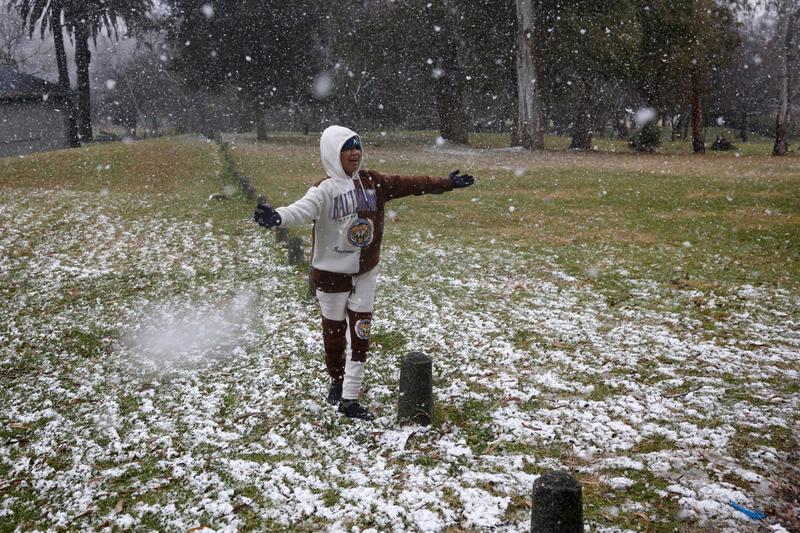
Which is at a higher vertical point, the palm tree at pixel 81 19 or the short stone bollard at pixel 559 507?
the palm tree at pixel 81 19

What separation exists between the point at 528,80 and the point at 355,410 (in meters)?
29.1

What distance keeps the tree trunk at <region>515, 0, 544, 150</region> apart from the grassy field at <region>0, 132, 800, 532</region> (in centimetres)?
1941

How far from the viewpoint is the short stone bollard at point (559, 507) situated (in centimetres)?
304

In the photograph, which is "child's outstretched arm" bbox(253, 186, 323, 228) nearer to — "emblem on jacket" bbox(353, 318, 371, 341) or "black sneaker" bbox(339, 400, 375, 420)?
"emblem on jacket" bbox(353, 318, 371, 341)

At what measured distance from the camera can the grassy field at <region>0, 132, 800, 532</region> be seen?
3918 millimetres

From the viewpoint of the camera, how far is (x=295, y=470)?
168 inches

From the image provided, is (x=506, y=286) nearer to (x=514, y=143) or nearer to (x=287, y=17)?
(x=514, y=143)

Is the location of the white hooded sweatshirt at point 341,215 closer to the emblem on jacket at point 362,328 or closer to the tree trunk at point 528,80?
the emblem on jacket at point 362,328

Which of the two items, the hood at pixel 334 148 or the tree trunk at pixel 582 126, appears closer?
the hood at pixel 334 148

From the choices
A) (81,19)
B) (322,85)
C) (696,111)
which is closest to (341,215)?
(696,111)

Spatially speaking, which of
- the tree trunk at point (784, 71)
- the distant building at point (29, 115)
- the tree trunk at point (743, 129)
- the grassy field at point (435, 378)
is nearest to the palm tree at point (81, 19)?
the distant building at point (29, 115)

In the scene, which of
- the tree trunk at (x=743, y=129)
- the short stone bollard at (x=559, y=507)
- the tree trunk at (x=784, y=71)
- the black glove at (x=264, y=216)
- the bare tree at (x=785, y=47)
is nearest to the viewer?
the short stone bollard at (x=559, y=507)

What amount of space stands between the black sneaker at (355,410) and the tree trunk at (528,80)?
1130 inches

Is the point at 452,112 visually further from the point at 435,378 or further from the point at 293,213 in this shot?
the point at 293,213
